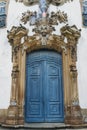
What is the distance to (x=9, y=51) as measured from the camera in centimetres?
926

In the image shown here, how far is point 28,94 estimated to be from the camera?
9.01 metres

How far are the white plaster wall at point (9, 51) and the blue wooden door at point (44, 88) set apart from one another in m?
0.59

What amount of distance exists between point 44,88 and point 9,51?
1.55 meters

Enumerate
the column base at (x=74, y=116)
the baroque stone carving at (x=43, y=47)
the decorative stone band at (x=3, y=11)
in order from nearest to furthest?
the column base at (x=74, y=116) → the baroque stone carving at (x=43, y=47) → the decorative stone band at (x=3, y=11)

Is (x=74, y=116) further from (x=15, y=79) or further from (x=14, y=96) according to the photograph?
(x=15, y=79)

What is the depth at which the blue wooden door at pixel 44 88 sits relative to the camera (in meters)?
8.83

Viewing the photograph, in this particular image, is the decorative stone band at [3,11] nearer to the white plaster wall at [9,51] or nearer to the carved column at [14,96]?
the white plaster wall at [9,51]

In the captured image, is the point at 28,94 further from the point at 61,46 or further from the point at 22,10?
the point at 22,10

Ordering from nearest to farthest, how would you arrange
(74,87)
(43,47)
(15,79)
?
(74,87) < (15,79) < (43,47)

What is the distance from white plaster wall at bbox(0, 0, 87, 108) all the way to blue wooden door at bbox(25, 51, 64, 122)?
0.59 metres

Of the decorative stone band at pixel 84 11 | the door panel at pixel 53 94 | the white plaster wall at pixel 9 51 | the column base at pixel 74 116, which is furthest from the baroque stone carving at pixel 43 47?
the decorative stone band at pixel 84 11

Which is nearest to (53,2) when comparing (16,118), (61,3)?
(61,3)

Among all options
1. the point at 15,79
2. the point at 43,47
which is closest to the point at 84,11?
the point at 43,47

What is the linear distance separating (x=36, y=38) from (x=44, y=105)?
6.62 feet
